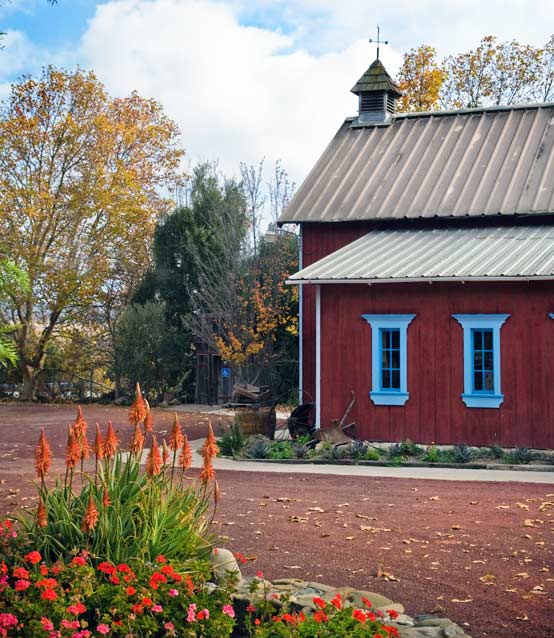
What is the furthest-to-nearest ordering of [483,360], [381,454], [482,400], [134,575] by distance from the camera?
[483,360] < [482,400] < [381,454] < [134,575]

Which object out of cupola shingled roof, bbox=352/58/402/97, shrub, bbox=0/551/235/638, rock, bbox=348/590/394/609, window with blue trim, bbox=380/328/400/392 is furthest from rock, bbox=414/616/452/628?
cupola shingled roof, bbox=352/58/402/97

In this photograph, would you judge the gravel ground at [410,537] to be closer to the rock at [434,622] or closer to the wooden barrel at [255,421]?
the rock at [434,622]

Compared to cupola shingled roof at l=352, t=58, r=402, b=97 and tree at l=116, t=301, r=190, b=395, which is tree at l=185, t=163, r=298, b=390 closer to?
Answer: tree at l=116, t=301, r=190, b=395

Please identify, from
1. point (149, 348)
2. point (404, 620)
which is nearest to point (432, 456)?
point (404, 620)

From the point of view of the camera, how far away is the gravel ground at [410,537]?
22.2ft

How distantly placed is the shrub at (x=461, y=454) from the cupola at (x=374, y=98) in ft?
35.0

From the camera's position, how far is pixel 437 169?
67.9 feet

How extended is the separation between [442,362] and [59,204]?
1827cm

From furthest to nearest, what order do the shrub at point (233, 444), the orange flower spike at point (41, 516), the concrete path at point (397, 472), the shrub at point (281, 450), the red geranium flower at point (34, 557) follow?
the shrub at point (233, 444) < the shrub at point (281, 450) < the concrete path at point (397, 472) < the orange flower spike at point (41, 516) < the red geranium flower at point (34, 557)

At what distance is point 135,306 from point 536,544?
847 inches

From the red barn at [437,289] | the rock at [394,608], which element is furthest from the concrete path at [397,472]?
the rock at [394,608]

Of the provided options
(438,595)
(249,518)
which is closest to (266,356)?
(249,518)

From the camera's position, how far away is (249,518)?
9969 millimetres

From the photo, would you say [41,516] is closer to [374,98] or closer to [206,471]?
[206,471]
